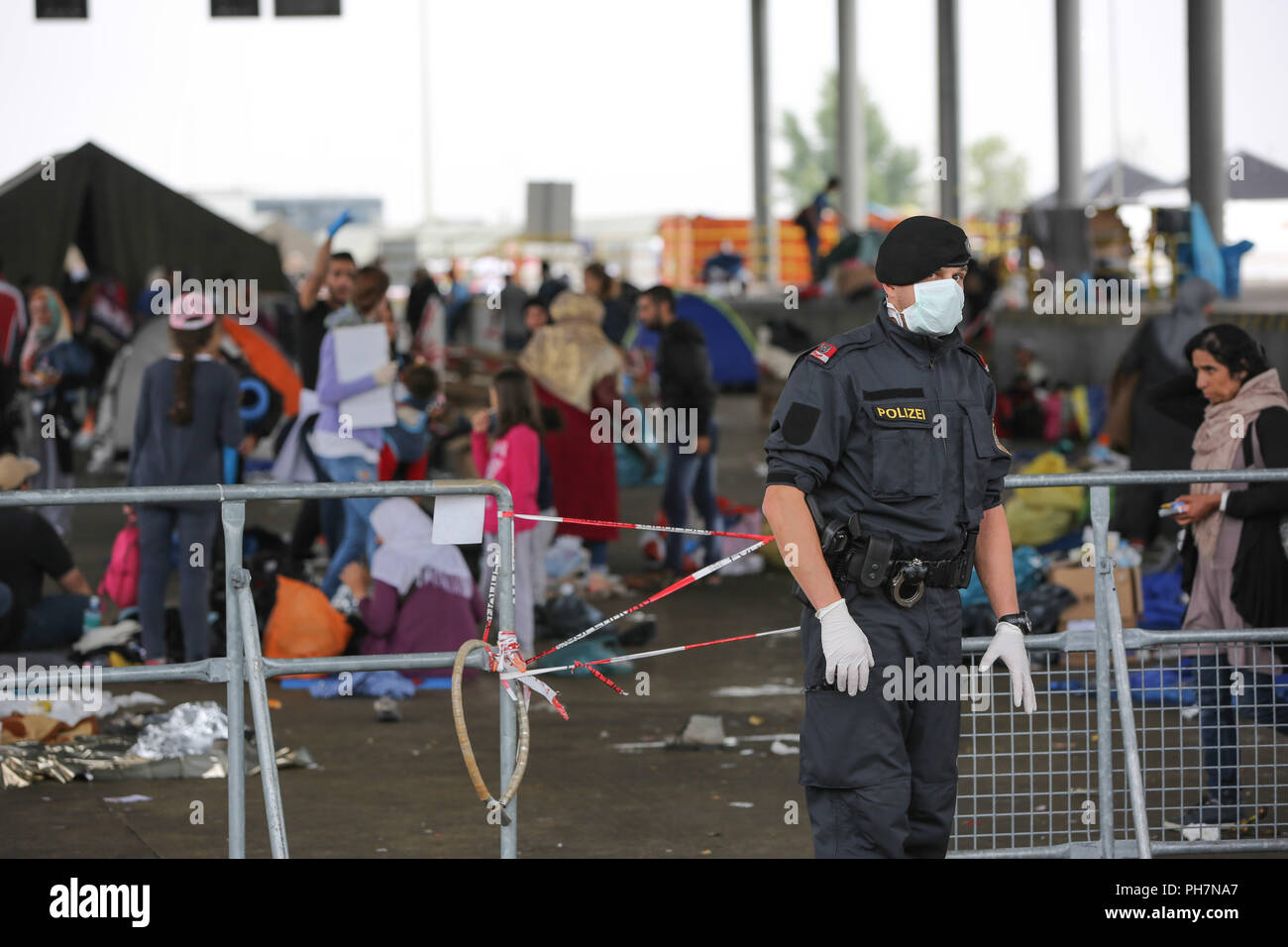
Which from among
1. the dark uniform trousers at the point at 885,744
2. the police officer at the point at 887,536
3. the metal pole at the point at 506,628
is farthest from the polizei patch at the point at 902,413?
the metal pole at the point at 506,628

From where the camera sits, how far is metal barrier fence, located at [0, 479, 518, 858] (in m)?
4.51

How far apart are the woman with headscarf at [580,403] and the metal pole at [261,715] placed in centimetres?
629

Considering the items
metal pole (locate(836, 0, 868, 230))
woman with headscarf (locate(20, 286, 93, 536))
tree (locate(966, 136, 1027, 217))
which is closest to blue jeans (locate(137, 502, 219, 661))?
woman with headscarf (locate(20, 286, 93, 536))

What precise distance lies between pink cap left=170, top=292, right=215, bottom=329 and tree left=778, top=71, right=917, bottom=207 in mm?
104033

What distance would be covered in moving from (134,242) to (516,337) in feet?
23.0

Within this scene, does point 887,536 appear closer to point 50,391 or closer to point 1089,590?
point 1089,590

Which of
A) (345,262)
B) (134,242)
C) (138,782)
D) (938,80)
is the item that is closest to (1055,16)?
(938,80)

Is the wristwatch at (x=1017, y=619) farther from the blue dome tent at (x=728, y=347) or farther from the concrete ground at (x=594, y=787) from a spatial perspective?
the blue dome tent at (x=728, y=347)

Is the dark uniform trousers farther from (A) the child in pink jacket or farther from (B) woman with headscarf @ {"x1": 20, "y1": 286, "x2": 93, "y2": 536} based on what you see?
(B) woman with headscarf @ {"x1": 20, "y1": 286, "x2": 93, "y2": 536}

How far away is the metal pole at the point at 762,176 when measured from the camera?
3862 cm

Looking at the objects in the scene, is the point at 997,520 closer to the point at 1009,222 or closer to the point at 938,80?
the point at 938,80

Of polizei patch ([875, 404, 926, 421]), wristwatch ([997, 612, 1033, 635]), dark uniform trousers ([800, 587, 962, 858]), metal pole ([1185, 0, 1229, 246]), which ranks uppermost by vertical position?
metal pole ([1185, 0, 1229, 246])

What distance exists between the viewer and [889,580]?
407 cm
